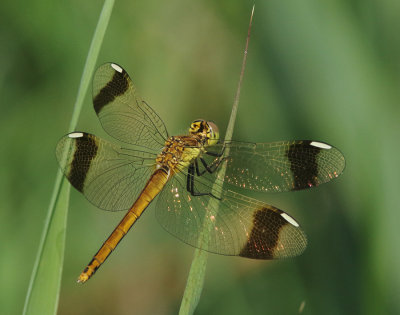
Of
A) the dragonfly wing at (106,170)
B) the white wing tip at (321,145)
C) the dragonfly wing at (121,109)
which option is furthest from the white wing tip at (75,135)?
the white wing tip at (321,145)

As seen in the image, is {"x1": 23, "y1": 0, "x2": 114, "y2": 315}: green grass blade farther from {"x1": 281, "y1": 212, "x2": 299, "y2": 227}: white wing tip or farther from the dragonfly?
{"x1": 281, "y1": 212, "x2": 299, "y2": 227}: white wing tip

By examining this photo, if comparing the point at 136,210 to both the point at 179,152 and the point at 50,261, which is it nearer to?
the point at 179,152

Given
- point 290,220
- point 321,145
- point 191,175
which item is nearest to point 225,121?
point 191,175

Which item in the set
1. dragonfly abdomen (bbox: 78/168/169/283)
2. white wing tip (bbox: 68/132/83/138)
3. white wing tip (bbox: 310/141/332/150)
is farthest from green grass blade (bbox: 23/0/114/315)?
white wing tip (bbox: 310/141/332/150)

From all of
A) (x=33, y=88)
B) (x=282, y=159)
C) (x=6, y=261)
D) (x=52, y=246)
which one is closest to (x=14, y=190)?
(x=6, y=261)

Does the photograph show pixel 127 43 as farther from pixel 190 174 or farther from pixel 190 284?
pixel 190 284

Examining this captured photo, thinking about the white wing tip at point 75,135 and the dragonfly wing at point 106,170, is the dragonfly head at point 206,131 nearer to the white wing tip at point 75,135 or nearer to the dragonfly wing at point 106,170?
the dragonfly wing at point 106,170
